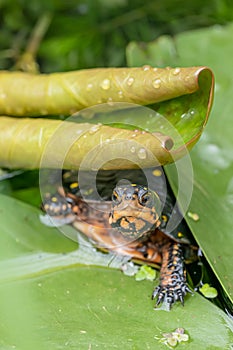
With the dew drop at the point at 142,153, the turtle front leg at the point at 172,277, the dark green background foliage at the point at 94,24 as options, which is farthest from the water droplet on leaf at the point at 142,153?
the dark green background foliage at the point at 94,24

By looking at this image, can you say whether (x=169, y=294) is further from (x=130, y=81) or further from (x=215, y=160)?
(x=130, y=81)

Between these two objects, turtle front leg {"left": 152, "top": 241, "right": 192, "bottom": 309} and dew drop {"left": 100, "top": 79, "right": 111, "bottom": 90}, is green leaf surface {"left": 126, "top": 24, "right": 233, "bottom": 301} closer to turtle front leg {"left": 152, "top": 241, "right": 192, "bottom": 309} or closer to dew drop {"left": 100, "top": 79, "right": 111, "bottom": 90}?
turtle front leg {"left": 152, "top": 241, "right": 192, "bottom": 309}

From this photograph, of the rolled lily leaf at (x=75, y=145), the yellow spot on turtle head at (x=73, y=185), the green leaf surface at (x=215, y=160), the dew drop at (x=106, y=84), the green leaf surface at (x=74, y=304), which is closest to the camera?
the green leaf surface at (x=74, y=304)

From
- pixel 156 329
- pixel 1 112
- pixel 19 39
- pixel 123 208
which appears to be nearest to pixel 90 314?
pixel 156 329

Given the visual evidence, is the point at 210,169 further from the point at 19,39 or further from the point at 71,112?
the point at 19,39

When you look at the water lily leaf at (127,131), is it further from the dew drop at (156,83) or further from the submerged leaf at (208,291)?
the submerged leaf at (208,291)
